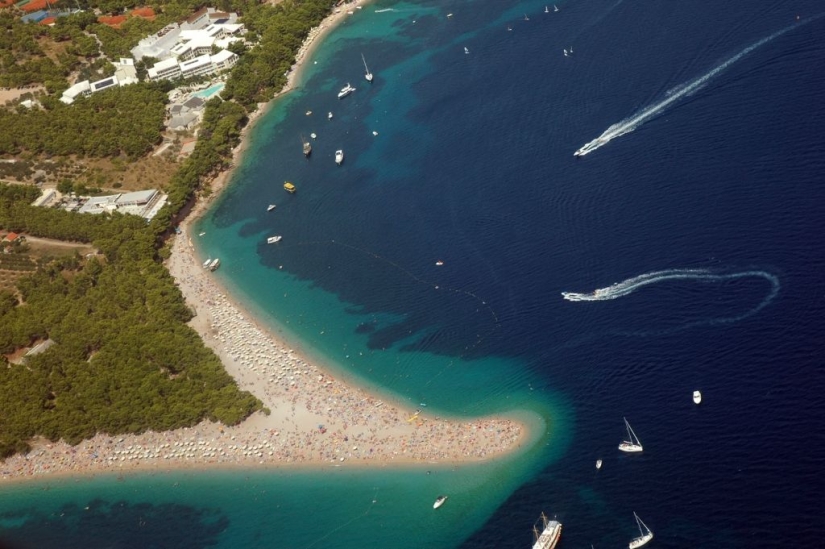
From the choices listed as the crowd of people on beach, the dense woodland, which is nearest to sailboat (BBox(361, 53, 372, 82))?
the dense woodland

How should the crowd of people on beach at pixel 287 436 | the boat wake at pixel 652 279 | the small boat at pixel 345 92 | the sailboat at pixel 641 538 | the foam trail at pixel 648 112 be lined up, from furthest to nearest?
the small boat at pixel 345 92 < the foam trail at pixel 648 112 < the boat wake at pixel 652 279 < the crowd of people on beach at pixel 287 436 < the sailboat at pixel 641 538

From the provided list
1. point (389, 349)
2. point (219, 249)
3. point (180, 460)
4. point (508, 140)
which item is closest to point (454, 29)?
point (508, 140)

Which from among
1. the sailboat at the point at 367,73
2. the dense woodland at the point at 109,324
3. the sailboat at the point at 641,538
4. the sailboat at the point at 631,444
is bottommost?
the sailboat at the point at 641,538

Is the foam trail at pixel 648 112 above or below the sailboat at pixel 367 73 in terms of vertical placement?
below

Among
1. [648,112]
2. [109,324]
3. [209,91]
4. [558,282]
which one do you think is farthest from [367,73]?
[558,282]

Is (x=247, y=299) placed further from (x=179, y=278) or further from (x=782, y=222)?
(x=782, y=222)

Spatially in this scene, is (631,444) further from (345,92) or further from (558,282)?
(345,92)

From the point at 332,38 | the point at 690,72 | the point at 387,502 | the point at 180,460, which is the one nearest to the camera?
the point at 387,502

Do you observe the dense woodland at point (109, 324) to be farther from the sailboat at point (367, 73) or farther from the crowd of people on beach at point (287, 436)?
the sailboat at point (367, 73)

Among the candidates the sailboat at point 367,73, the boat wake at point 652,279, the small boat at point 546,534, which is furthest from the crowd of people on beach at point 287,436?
the sailboat at point 367,73
